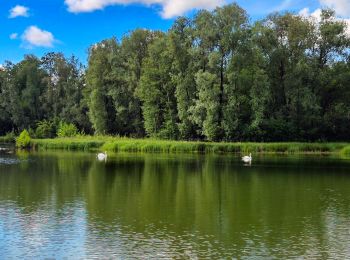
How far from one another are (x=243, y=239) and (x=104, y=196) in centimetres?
1069

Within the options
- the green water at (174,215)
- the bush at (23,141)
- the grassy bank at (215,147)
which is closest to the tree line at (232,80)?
the grassy bank at (215,147)

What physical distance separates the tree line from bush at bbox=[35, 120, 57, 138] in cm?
963

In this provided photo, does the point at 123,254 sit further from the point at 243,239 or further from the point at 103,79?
the point at 103,79

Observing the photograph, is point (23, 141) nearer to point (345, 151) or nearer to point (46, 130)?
point (46, 130)

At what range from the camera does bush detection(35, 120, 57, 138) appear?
87250mm

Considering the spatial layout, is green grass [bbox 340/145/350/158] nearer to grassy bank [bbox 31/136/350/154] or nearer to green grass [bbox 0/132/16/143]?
grassy bank [bbox 31/136/350/154]

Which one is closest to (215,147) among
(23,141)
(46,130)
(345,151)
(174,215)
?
(345,151)

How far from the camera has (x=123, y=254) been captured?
14406 millimetres

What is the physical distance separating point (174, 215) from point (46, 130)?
71.8 metres

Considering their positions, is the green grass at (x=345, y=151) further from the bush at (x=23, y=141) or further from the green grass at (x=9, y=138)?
the green grass at (x=9, y=138)

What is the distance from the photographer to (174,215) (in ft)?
67.3

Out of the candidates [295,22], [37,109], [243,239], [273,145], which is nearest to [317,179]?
[243,239]

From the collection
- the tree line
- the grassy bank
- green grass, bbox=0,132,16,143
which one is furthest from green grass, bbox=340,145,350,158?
green grass, bbox=0,132,16,143

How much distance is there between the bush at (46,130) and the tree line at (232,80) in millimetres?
9627
